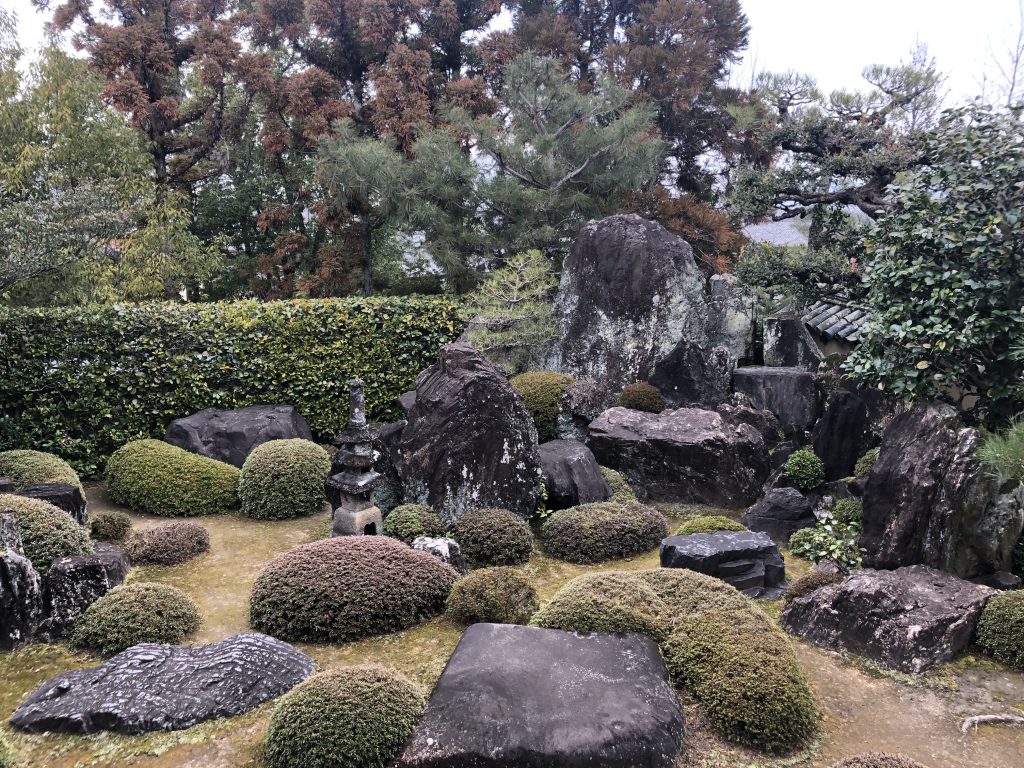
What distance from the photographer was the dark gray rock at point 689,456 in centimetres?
1046

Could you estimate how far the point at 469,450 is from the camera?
921 centimetres

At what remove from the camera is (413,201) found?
1544 centimetres

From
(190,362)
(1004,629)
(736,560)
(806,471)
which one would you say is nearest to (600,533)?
(736,560)

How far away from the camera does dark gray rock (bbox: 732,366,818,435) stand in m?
11.5

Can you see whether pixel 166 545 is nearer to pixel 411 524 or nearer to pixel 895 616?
pixel 411 524

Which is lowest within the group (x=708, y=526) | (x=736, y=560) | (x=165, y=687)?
(x=165, y=687)

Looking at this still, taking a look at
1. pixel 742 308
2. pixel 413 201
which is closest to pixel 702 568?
pixel 742 308

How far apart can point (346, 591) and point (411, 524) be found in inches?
79.7

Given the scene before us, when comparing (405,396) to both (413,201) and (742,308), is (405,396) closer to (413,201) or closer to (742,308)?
(413,201)

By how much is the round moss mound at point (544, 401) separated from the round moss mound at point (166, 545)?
211 inches

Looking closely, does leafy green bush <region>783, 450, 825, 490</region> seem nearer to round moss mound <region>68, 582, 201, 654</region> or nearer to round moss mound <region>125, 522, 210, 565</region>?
round moss mound <region>68, 582, 201, 654</region>

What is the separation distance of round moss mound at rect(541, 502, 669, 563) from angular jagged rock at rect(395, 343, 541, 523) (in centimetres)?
65

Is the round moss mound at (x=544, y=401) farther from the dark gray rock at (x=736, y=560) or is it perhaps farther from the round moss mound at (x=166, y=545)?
the round moss mound at (x=166, y=545)

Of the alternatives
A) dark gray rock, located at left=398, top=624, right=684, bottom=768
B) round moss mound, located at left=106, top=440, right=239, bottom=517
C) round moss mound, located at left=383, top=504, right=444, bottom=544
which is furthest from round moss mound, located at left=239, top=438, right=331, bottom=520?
dark gray rock, located at left=398, top=624, right=684, bottom=768
